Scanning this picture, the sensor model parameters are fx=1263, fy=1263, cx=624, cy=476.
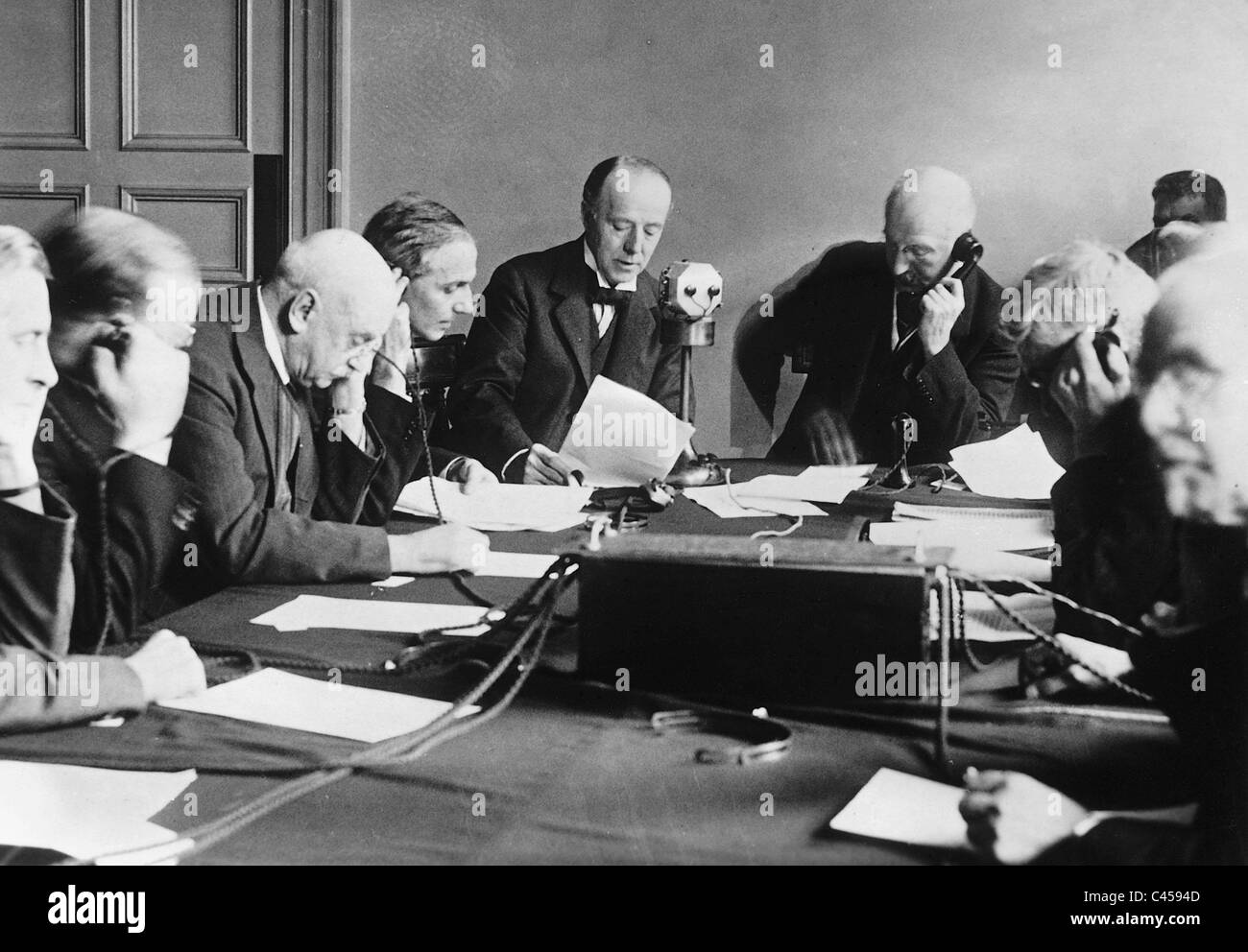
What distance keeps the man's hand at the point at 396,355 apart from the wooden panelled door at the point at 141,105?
1.07ft

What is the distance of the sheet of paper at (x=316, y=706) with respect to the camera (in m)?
1.29

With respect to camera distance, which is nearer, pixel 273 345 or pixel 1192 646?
pixel 1192 646

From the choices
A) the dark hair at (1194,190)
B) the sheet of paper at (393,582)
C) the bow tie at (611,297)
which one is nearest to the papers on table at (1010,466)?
the dark hair at (1194,190)

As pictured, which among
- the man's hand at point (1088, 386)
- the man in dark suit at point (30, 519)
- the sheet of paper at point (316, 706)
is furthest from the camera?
the man's hand at point (1088, 386)

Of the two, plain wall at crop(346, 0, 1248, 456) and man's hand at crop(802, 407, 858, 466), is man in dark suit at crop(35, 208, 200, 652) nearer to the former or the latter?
plain wall at crop(346, 0, 1248, 456)

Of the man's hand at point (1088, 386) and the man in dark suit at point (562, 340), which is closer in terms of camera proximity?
the man's hand at point (1088, 386)

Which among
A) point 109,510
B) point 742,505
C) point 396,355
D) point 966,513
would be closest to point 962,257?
point 966,513

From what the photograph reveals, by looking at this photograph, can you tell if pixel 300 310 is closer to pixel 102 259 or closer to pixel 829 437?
pixel 102 259

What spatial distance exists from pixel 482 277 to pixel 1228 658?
1.34 meters

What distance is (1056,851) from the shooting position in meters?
1.14

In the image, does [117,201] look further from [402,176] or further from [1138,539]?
[1138,539]

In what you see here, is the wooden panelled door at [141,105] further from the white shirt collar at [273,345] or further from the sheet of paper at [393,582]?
the sheet of paper at [393,582]

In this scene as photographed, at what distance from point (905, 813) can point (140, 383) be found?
3.94ft

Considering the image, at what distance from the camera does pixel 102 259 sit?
1847mm
